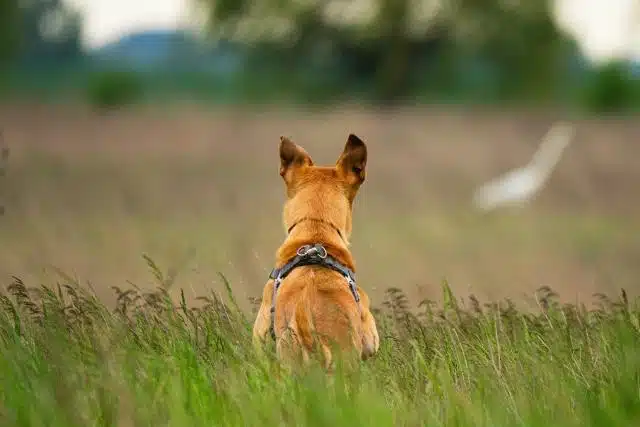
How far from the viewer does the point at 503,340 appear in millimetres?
5434

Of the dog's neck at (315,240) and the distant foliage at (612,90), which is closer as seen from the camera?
the dog's neck at (315,240)

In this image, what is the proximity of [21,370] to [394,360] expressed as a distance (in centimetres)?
171

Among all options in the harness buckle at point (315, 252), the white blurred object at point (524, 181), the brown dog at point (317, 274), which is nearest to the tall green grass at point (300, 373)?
the brown dog at point (317, 274)

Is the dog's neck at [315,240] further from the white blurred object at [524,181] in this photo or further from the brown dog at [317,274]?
the white blurred object at [524,181]

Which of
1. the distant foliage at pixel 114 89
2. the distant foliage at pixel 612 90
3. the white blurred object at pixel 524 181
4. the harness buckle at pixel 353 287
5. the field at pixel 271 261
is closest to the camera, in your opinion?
the field at pixel 271 261

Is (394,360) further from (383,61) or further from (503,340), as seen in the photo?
(383,61)

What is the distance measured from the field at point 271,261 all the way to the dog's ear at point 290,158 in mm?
624

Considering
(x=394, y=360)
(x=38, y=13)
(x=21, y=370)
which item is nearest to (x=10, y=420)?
(x=21, y=370)

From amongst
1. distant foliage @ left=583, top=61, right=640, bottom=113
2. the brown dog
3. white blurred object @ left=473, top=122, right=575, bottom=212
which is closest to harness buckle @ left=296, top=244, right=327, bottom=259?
the brown dog

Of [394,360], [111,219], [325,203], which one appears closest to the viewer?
[394,360]

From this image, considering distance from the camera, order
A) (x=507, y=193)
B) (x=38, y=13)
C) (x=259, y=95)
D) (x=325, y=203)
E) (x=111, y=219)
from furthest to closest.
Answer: (x=38, y=13) → (x=259, y=95) → (x=507, y=193) → (x=111, y=219) → (x=325, y=203)

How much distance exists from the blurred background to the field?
9cm

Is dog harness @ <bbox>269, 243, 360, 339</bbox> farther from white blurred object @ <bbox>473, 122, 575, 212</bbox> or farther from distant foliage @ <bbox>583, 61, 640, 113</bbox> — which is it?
distant foliage @ <bbox>583, 61, 640, 113</bbox>

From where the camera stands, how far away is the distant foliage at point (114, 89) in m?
31.7
